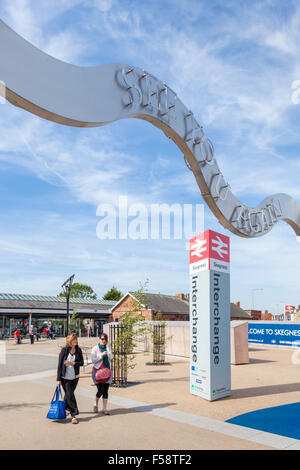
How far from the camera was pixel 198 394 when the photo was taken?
10.1m

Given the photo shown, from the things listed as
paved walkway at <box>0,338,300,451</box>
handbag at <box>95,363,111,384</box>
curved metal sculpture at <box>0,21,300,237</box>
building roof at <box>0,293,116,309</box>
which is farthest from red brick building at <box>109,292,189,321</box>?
handbag at <box>95,363,111,384</box>

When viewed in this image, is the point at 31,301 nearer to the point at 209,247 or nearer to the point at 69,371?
the point at 209,247

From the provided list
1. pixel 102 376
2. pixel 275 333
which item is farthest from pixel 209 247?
pixel 275 333

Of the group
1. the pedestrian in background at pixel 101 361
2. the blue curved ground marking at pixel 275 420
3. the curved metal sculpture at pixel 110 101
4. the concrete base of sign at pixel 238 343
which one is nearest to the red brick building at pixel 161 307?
the concrete base of sign at pixel 238 343

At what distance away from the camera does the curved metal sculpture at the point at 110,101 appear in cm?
607

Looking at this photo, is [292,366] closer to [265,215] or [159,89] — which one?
[265,215]

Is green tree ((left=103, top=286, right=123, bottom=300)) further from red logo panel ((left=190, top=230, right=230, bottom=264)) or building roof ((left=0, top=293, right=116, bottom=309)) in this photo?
red logo panel ((left=190, top=230, right=230, bottom=264))

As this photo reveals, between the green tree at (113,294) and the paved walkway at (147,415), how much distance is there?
87.0m

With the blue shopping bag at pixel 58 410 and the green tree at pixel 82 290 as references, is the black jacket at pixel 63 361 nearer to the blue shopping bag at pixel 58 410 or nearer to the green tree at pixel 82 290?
the blue shopping bag at pixel 58 410

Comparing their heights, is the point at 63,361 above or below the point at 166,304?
above

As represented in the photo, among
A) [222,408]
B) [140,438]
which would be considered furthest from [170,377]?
[140,438]

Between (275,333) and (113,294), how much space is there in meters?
75.8

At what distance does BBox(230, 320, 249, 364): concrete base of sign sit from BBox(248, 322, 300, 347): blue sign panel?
31.6 feet

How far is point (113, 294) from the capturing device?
101812 millimetres
